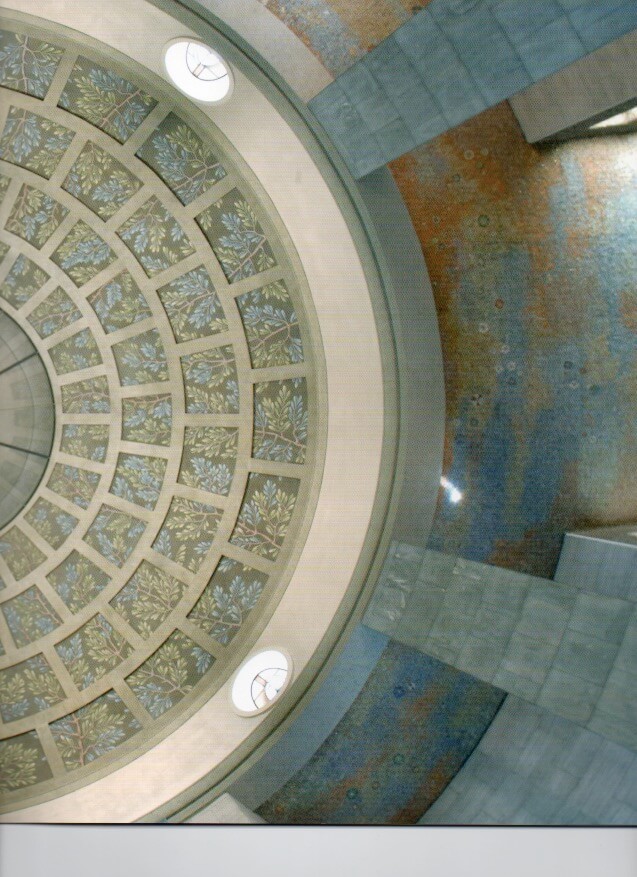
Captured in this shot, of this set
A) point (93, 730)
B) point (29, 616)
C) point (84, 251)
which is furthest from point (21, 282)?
point (93, 730)

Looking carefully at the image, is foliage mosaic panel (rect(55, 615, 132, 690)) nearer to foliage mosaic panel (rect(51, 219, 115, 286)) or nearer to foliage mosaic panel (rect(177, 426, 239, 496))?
foliage mosaic panel (rect(177, 426, 239, 496))

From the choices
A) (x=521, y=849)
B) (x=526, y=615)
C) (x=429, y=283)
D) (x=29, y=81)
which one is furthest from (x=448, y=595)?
(x=29, y=81)

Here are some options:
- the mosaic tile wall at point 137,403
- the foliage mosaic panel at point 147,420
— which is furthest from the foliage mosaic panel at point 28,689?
the foliage mosaic panel at point 147,420

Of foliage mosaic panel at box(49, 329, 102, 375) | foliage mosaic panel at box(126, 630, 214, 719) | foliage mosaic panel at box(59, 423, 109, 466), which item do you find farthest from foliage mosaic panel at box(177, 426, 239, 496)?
foliage mosaic panel at box(126, 630, 214, 719)

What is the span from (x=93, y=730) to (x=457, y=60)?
191 inches

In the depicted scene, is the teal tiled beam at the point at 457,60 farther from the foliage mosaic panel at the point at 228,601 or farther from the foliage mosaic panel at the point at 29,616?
the foliage mosaic panel at the point at 29,616

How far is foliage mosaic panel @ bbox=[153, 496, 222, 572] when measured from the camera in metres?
5.04

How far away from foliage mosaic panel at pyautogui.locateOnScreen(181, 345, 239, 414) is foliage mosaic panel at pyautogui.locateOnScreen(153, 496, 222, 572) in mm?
717

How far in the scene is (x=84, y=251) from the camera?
4.96 meters

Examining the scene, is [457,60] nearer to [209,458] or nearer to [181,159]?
[181,159]

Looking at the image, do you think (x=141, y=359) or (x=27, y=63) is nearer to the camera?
(x=27, y=63)

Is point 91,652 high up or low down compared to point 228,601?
down

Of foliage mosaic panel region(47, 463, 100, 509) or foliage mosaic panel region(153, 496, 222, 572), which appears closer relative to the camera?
foliage mosaic panel region(47, 463, 100, 509)

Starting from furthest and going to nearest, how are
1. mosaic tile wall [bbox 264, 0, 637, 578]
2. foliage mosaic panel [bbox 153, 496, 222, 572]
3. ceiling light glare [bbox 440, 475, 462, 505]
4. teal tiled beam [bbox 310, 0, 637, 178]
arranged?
foliage mosaic panel [bbox 153, 496, 222, 572] < ceiling light glare [bbox 440, 475, 462, 505] < mosaic tile wall [bbox 264, 0, 637, 578] < teal tiled beam [bbox 310, 0, 637, 178]
